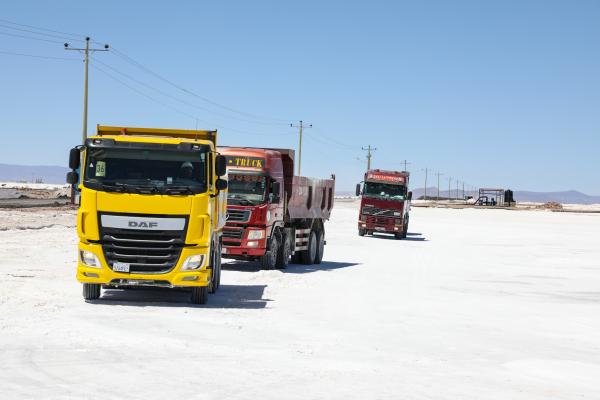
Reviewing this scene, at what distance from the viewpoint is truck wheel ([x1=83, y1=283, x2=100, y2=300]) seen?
1528cm

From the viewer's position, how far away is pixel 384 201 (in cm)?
4753

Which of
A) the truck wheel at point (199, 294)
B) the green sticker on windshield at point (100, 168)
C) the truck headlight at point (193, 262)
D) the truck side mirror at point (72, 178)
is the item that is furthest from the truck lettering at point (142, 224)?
the truck wheel at point (199, 294)

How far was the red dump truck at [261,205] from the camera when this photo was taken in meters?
22.5

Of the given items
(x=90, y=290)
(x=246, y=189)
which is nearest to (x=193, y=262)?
(x=90, y=290)

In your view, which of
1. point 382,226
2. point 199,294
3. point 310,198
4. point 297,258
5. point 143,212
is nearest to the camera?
point 143,212

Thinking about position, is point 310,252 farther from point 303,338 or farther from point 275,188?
point 303,338

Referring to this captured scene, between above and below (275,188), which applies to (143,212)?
below

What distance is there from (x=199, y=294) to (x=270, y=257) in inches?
305

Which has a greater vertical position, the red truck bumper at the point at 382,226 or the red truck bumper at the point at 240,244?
the red truck bumper at the point at 240,244

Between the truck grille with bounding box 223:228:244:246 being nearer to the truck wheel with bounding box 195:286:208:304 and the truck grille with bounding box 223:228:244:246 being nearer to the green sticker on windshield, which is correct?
the truck wheel with bounding box 195:286:208:304

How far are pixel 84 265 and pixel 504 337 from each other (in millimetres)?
6914

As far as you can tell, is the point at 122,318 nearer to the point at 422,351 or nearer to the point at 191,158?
the point at 191,158

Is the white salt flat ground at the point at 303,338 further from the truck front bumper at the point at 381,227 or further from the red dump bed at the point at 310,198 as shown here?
the truck front bumper at the point at 381,227

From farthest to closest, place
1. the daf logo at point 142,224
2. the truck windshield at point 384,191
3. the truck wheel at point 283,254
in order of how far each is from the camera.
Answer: the truck windshield at point 384,191 < the truck wheel at point 283,254 < the daf logo at point 142,224
